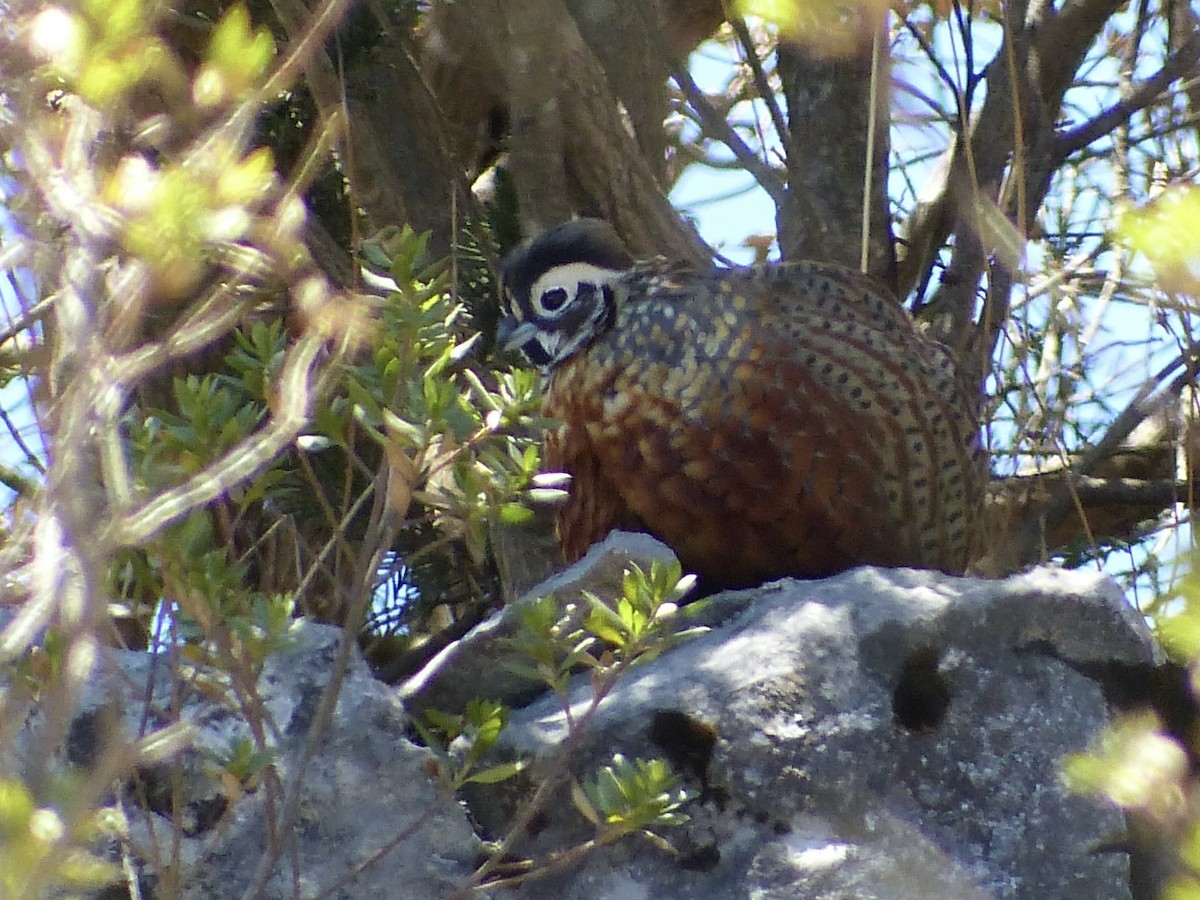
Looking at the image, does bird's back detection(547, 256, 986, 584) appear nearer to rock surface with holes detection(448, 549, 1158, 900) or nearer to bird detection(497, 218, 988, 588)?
bird detection(497, 218, 988, 588)

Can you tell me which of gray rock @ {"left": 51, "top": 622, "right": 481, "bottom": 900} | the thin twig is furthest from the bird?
gray rock @ {"left": 51, "top": 622, "right": 481, "bottom": 900}

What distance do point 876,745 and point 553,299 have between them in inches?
47.8

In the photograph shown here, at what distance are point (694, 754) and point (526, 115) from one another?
1.80 metres

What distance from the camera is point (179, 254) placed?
1.56 metres

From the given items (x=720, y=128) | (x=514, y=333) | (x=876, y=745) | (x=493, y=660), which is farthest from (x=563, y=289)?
(x=876, y=745)

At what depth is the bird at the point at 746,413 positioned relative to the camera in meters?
2.78

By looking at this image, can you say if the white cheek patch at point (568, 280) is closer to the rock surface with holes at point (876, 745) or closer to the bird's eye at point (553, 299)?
the bird's eye at point (553, 299)

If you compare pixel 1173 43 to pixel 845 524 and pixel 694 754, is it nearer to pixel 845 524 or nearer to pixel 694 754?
pixel 845 524

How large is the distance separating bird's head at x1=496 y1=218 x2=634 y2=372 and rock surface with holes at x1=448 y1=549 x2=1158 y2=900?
3.01 feet

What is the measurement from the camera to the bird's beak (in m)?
3.06

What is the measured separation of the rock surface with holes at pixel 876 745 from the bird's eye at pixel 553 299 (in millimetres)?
954

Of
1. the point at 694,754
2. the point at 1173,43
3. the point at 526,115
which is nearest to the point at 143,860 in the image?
the point at 694,754

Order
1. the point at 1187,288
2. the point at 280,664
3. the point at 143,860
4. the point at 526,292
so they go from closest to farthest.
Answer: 1. the point at 1187,288
2. the point at 143,860
3. the point at 280,664
4. the point at 526,292

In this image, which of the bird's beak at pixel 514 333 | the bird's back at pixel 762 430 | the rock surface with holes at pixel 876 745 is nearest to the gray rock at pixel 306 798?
the rock surface with holes at pixel 876 745
